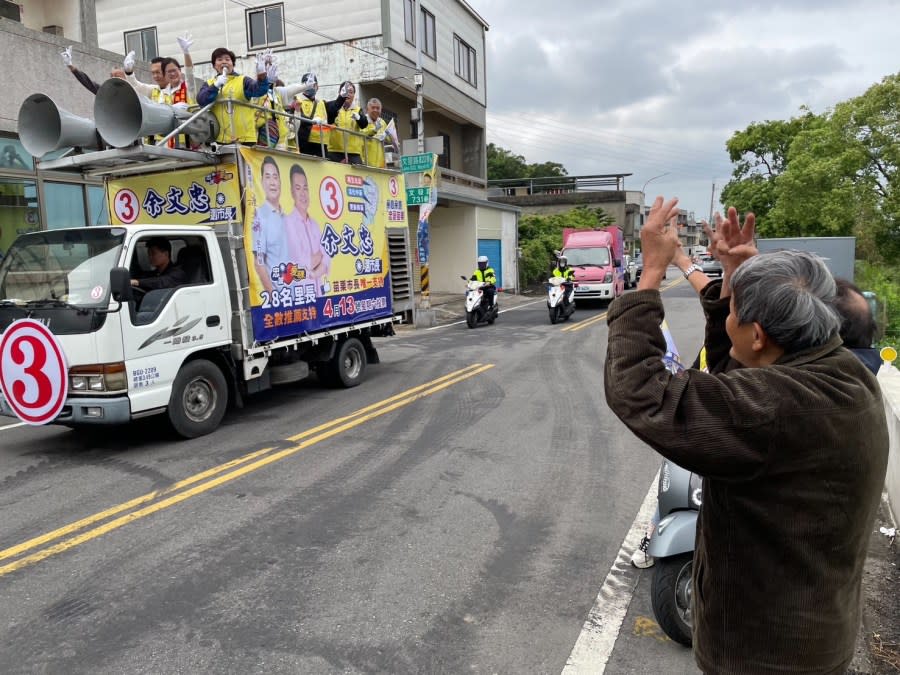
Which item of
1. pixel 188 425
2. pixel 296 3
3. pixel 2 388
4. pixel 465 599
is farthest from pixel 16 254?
pixel 296 3

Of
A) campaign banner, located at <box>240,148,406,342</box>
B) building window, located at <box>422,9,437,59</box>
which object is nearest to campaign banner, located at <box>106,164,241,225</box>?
campaign banner, located at <box>240,148,406,342</box>

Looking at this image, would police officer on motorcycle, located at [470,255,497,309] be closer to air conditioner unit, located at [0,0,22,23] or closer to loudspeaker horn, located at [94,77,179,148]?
loudspeaker horn, located at [94,77,179,148]

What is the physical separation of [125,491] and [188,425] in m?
1.50

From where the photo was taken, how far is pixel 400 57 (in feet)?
74.6

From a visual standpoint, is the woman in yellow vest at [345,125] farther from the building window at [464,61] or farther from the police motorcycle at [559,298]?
the building window at [464,61]

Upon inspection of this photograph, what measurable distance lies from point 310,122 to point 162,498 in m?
5.19

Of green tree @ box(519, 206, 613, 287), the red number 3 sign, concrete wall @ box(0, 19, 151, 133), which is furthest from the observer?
green tree @ box(519, 206, 613, 287)

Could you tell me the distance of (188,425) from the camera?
6.92 metres

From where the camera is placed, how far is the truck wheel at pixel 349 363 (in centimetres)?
943

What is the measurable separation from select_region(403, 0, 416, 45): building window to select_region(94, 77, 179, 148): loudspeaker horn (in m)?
18.2

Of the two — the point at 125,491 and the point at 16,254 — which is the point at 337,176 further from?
the point at 125,491

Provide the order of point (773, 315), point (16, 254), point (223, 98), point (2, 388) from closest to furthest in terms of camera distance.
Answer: point (773, 315)
point (2, 388)
point (16, 254)
point (223, 98)

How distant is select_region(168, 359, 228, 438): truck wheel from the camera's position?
268 inches

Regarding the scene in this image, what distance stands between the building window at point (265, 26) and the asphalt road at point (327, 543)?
1939 centimetres
